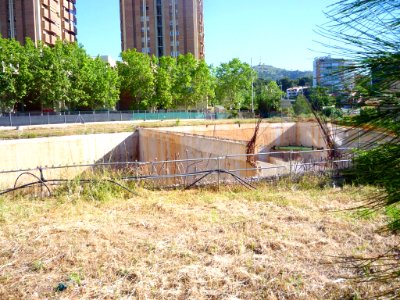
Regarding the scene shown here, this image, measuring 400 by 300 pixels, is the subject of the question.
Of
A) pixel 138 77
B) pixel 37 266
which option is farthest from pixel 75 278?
pixel 138 77

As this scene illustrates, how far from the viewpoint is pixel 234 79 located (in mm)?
64312

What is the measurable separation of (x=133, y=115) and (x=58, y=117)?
916 cm

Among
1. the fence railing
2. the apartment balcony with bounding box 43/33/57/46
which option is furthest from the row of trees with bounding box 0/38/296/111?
the apartment balcony with bounding box 43/33/57/46

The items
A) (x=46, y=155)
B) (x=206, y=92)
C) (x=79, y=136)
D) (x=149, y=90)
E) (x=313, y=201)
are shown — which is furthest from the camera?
(x=206, y=92)

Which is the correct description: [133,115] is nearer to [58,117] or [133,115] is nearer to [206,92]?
[58,117]

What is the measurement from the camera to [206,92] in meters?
58.3

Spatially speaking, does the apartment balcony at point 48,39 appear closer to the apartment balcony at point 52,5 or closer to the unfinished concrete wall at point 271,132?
the apartment balcony at point 52,5

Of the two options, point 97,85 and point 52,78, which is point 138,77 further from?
point 52,78

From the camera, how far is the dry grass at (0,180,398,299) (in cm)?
396

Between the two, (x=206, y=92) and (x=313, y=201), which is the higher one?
(x=206, y=92)

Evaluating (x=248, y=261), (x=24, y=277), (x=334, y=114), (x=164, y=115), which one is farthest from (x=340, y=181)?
(x=164, y=115)

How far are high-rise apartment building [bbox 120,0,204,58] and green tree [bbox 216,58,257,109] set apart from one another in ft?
47.3

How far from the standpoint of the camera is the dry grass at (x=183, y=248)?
13.0ft

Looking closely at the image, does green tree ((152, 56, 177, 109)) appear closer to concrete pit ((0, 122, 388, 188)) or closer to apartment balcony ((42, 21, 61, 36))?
apartment balcony ((42, 21, 61, 36))
